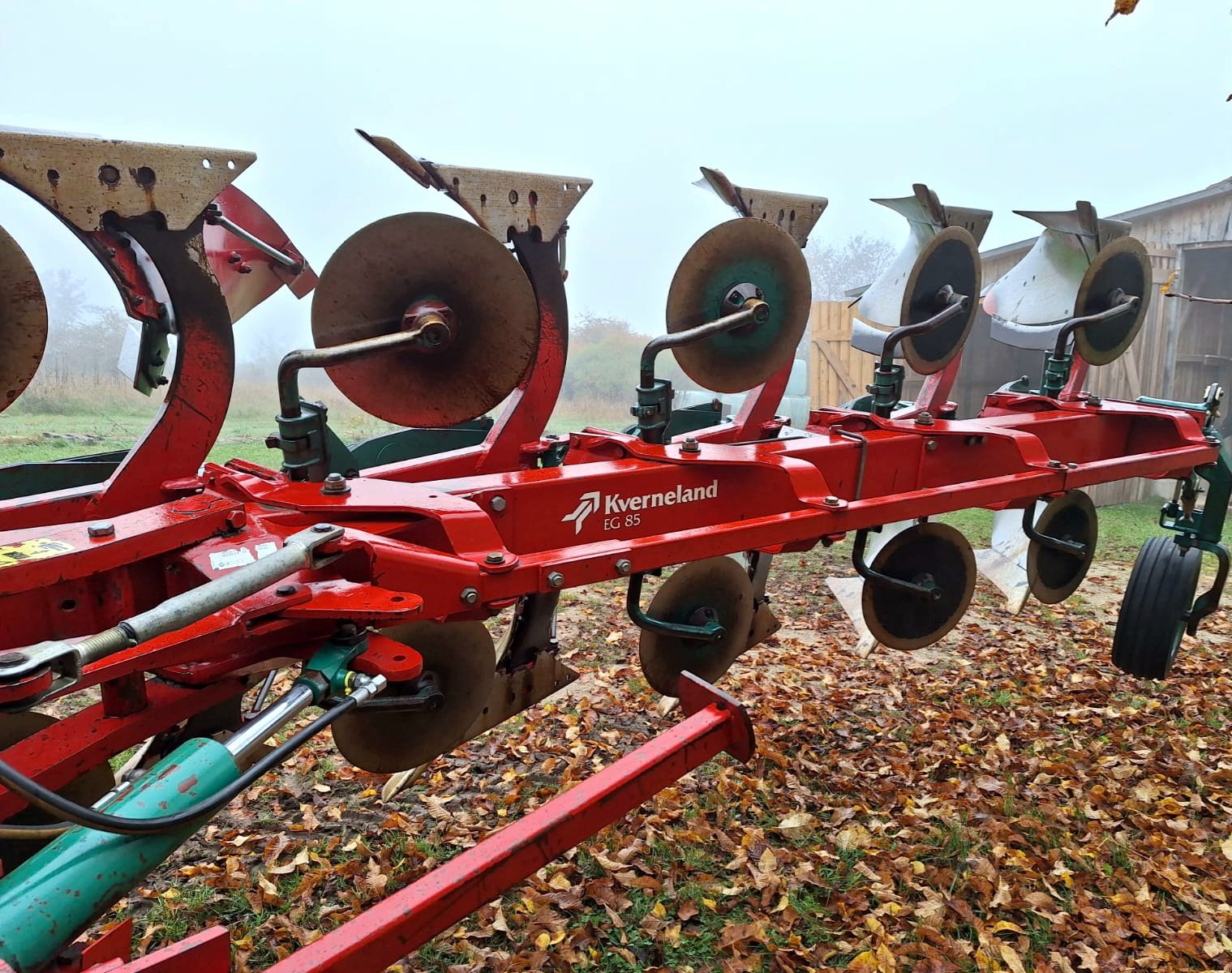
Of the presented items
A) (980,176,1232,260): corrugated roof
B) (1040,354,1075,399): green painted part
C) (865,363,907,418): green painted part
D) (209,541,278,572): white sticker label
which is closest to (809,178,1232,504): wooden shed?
(980,176,1232,260): corrugated roof

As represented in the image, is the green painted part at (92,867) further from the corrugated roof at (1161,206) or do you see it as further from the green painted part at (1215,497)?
the corrugated roof at (1161,206)

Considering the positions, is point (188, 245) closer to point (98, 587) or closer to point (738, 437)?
point (98, 587)

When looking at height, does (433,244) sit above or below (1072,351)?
above

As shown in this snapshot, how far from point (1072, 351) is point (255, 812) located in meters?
4.48

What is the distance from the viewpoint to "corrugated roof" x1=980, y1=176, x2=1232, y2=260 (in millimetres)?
9633

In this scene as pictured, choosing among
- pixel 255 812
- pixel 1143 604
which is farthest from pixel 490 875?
pixel 1143 604

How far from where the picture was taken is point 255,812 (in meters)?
3.19

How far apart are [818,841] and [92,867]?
2.54 meters

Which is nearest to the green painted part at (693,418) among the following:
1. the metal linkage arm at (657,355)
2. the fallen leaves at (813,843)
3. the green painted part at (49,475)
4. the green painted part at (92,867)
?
the metal linkage arm at (657,355)

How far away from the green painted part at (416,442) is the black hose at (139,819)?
6.85ft

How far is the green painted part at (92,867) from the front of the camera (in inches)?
44.6

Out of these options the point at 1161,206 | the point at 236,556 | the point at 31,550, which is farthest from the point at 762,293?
the point at 1161,206

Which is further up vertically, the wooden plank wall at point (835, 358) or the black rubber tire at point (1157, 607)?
the wooden plank wall at point (835, 358)

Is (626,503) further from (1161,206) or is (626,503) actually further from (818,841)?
(1161,206)
